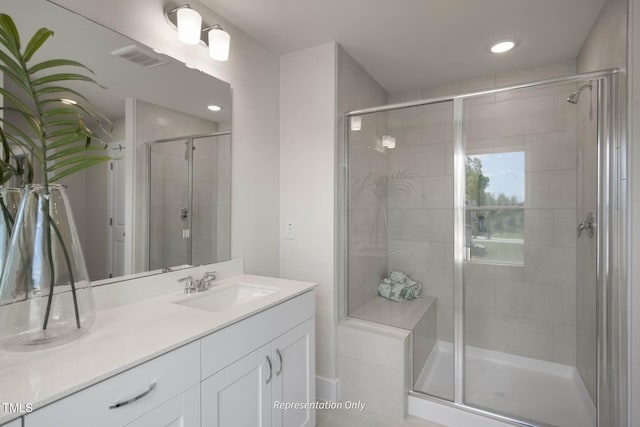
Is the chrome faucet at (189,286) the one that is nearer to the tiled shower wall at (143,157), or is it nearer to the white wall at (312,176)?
the tiled shower wall at (143,157)

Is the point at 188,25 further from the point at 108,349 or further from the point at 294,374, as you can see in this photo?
the point at 294,374

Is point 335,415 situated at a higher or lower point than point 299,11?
lower

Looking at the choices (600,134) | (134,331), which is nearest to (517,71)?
(600,134)

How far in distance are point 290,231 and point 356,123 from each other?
0.94 metres

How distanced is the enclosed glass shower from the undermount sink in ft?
2.62

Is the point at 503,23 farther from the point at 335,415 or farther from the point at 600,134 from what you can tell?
the point at 335,415

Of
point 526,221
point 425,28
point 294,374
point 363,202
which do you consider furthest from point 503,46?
point 294,374

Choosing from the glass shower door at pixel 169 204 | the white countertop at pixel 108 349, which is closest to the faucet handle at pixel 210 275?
the glass shower door at pixel 169 204

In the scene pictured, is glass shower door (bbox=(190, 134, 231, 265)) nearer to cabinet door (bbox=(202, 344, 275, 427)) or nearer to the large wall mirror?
the large wall mirror

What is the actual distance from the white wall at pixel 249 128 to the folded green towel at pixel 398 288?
2.89ft

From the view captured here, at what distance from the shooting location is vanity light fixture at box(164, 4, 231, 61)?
150 centimetres

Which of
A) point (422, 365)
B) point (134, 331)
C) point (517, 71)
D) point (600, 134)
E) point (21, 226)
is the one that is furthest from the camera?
point (517, 71)

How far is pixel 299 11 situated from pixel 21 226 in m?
1.69

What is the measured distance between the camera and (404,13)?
1.81 m
